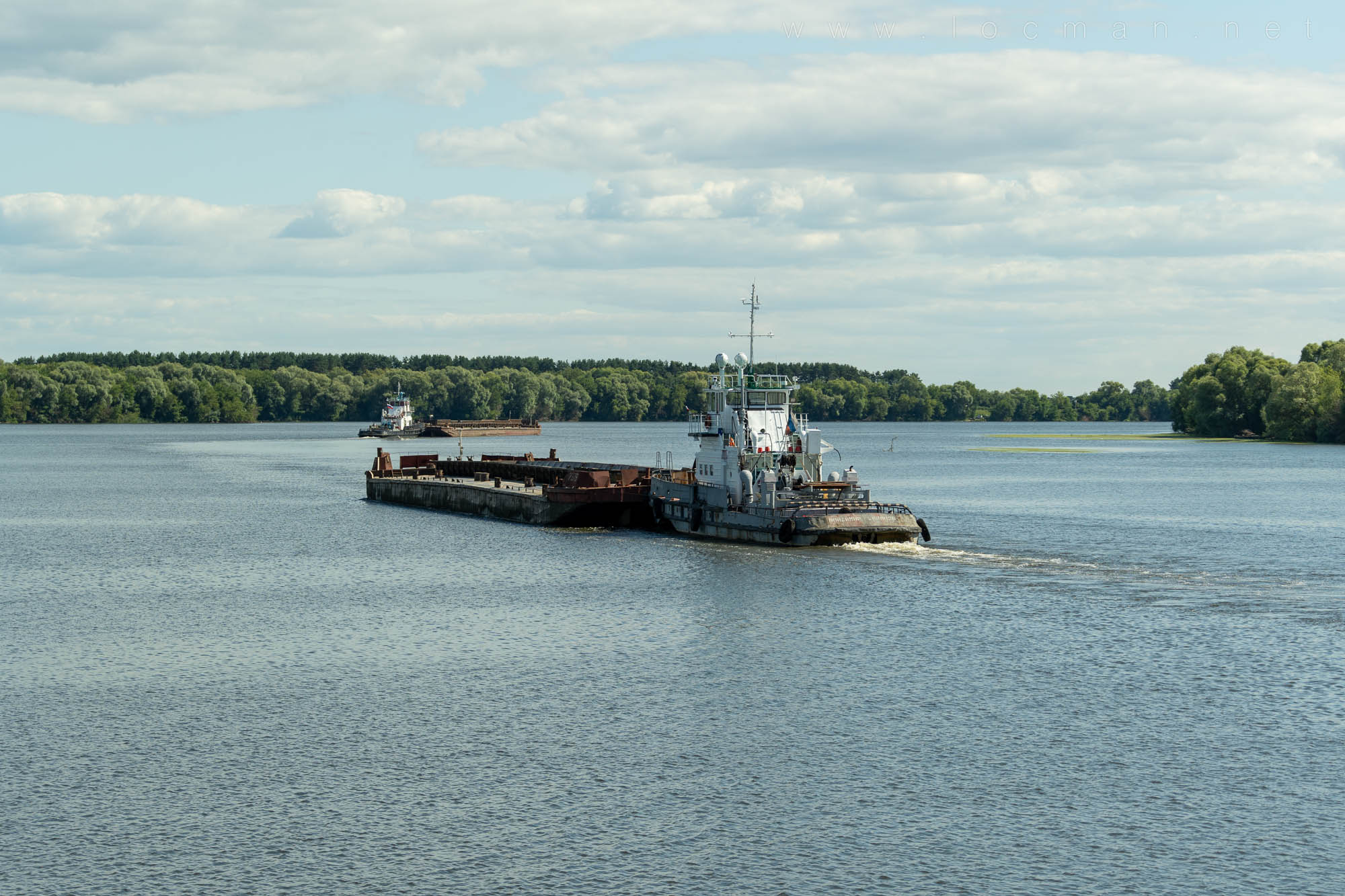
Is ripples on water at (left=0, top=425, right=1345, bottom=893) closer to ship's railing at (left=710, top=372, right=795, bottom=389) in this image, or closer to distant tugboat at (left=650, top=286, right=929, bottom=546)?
distant tugboat at (left=650, top=286, right=929, bottom=546)

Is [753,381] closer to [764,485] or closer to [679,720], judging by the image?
[764,485]

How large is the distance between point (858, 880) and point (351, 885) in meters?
7.41

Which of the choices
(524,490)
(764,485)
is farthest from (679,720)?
(524,490)

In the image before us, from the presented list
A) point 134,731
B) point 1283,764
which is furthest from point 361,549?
point 1283,764

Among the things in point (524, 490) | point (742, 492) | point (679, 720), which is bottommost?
point (679, 720)

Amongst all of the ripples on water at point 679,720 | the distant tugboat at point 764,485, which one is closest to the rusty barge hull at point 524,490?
the distant tugboat at point 764,485

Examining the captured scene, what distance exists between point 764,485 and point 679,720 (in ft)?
104

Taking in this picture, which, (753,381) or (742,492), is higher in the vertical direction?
(753,381)

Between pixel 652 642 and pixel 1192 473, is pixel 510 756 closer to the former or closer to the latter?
pixel 652 642

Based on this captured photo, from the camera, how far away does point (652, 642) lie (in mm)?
37562

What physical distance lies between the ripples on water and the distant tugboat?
1.37 m

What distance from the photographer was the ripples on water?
20.6 metres

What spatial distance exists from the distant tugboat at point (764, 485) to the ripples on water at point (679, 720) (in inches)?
53.8

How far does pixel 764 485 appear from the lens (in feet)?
197
